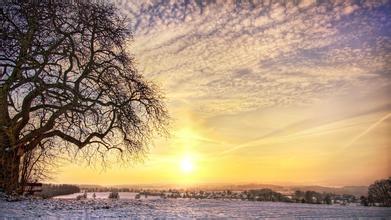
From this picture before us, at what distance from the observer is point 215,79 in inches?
829

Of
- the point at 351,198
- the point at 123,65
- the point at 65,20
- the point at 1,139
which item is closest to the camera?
the point at 351,198

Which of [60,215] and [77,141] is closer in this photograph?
[60,215]

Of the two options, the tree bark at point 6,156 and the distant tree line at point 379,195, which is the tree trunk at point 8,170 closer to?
the tree bark at point 6,156

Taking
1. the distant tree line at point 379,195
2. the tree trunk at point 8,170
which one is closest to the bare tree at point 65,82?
the tree trunk at point 8,170

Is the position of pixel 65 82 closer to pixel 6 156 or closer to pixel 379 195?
pixel 6 156

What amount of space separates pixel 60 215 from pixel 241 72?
14168mm

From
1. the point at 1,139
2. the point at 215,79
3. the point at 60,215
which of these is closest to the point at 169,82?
the point at 215,79

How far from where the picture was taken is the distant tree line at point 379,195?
41.8 ft

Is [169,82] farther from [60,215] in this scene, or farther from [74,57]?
[60,215]

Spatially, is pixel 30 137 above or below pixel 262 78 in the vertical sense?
below

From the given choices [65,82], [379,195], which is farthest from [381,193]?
[65,82]

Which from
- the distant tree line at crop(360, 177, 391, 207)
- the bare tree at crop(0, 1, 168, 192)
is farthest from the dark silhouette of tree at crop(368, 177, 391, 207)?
the bare tree at crop(0, 1, 168, 192)

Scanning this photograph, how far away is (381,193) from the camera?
13.1 meters

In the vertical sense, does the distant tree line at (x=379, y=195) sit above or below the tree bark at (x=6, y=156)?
below
